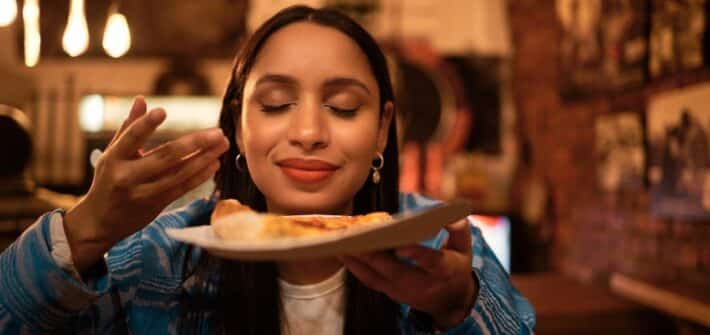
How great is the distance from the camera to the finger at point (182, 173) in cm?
74

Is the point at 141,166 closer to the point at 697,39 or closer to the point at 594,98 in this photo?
the point at 697,39

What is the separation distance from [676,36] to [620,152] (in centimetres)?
63

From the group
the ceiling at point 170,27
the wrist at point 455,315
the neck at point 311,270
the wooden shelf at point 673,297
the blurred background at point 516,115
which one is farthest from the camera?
the ceiling at point 170,27

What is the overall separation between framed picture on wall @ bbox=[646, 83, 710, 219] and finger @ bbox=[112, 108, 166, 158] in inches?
70.6

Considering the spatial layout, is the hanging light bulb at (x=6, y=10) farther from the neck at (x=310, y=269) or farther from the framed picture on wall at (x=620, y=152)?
the framed picture on wall at (x=620, y=152)

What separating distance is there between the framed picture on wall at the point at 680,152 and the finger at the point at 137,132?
1792 millimetres

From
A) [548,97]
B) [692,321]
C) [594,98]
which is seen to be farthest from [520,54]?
[692,321]

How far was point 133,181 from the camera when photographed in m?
0.72

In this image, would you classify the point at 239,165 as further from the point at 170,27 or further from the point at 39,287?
the point at 170,27

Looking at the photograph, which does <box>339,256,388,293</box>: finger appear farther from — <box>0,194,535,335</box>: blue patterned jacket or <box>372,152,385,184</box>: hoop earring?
<box>372,152,385,184</box>: hoop earring

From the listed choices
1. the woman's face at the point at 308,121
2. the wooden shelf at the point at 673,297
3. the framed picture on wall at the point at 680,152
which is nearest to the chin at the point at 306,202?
the woman's face at the point at 308,121

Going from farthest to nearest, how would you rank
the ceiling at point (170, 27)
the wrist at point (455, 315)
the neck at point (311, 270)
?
the ceiling at point (170, 27)
the neck at point (311, 270)
the wrist at point (455, 315)

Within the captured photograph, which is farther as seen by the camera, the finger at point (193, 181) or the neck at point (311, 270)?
the neck at point (311, 270)

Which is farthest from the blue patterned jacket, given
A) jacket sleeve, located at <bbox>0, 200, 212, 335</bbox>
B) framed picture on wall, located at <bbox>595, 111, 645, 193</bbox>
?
framed picture on wall, located at <bbox>595, 111, 645, 193</bbox>
